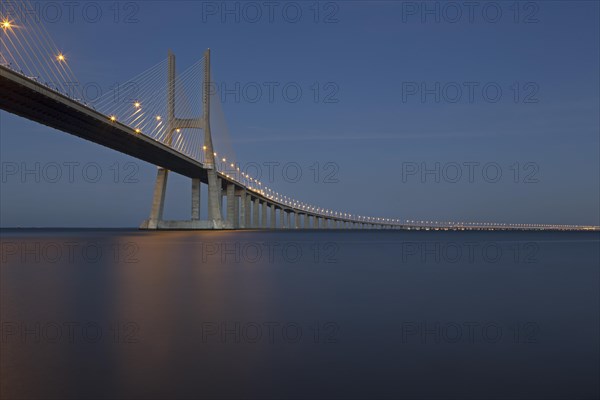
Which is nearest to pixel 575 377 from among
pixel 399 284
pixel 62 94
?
pixel 399 284

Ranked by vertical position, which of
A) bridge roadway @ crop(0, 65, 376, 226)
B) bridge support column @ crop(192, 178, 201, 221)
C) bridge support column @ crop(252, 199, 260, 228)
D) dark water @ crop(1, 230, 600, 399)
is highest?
bridge roadway @ crop(0, 65, 376, 226)

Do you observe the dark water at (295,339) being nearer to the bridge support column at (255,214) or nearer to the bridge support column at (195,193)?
the bridge support column at (195,193)

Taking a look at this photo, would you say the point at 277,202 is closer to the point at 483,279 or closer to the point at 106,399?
the point at 483,279

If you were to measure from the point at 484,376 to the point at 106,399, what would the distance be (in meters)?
4.07

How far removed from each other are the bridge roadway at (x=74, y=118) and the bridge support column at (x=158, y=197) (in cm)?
822

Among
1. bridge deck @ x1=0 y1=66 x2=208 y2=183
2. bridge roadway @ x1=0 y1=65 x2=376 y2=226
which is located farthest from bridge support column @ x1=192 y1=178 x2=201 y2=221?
bridge deck @ x1=0 y1=66 x2=208 y2=183

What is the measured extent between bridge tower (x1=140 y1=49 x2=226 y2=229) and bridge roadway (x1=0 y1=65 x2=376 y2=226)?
8.26 m

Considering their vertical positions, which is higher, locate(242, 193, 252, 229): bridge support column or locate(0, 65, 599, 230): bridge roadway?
locate(0, 65, 599, 230): bridge roadway

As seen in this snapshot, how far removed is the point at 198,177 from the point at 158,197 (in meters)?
5.56

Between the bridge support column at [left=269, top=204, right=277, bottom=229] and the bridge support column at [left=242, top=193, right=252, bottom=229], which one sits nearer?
the bridge support column at [left=242, top=193, right=252, bottom=229]

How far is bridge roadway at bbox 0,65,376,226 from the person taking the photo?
31.9m

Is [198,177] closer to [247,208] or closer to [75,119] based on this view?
[247,208]

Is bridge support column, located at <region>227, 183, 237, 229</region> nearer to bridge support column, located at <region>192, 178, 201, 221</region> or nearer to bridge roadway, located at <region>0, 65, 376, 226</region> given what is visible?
bridge support column, located at <region>192, 178, 201, 221</region>

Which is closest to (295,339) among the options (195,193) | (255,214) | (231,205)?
(195,193)
